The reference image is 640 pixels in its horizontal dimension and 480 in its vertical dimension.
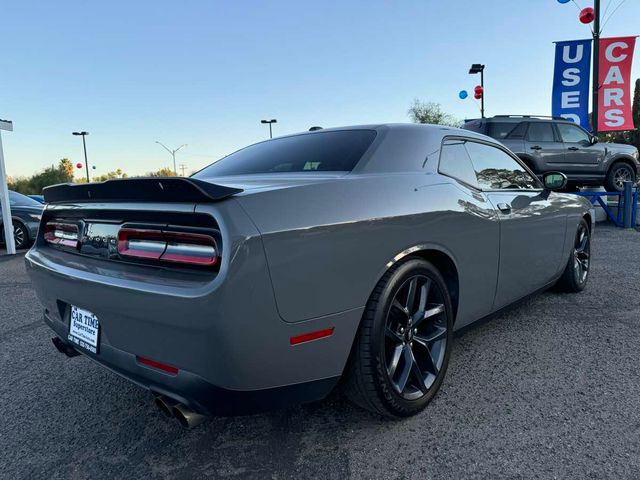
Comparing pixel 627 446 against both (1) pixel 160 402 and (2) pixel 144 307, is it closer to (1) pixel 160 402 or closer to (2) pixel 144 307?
(1) pixel 160 402

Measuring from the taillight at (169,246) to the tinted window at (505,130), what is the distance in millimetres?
8887

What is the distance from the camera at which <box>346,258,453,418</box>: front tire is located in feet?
6.46

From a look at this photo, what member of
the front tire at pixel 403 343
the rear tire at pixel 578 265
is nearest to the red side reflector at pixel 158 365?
the front tire at pixel 403 343

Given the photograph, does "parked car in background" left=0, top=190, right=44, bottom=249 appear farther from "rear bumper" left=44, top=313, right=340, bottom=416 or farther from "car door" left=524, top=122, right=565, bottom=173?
"car door" left=524, top=122, right=565, bottom=173

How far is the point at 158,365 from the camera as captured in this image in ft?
5.72

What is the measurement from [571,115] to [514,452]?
42.2 feet

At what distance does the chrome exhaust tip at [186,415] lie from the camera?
1733mm

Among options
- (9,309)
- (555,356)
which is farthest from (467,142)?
(9,309)

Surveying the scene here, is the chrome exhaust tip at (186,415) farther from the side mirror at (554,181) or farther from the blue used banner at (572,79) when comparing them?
the blue used banner at (572,79)

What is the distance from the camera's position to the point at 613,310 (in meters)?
3.86

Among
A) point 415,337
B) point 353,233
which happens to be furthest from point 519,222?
point 353,233

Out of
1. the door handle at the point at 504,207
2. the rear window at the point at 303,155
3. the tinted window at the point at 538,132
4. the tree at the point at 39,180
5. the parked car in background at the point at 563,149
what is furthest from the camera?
the tree at the point at 39,180

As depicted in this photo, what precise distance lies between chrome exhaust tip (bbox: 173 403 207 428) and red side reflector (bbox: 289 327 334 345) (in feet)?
1.56

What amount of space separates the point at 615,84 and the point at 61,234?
45.2 feet
